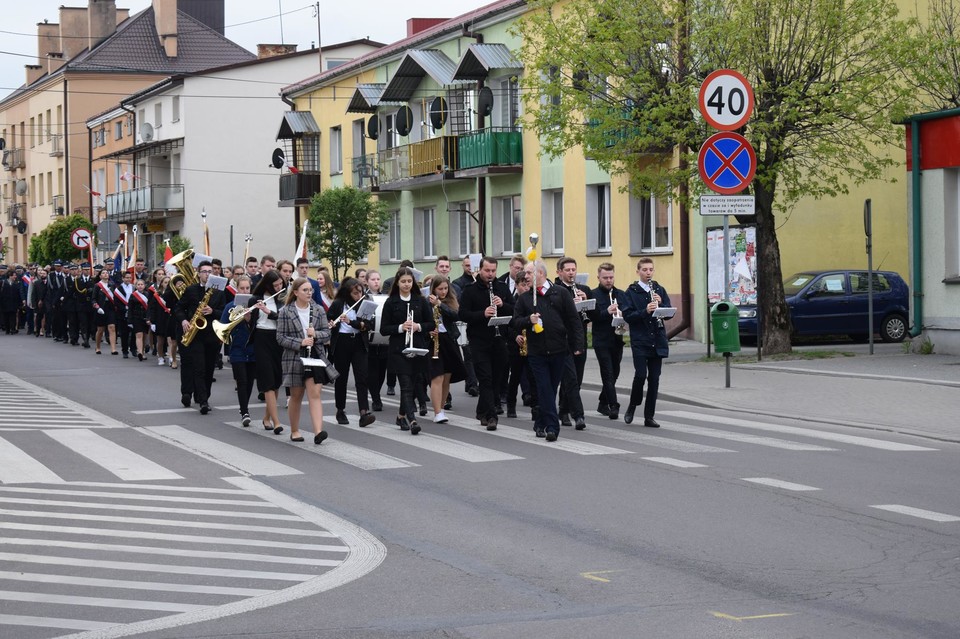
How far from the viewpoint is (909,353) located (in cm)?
2244

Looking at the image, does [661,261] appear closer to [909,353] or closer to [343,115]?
[909,353]

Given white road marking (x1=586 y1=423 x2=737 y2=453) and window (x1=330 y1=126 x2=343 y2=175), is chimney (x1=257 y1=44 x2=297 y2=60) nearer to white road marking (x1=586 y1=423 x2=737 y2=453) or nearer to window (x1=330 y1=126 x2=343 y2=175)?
window (x1=330 y1=126 x2=343 y2=175)

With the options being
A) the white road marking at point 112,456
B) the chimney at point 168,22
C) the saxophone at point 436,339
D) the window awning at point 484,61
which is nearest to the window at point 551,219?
the window awning at point 484,61

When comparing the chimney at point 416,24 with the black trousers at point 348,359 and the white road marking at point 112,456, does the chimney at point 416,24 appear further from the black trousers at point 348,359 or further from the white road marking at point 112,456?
the white road marking at point 112,456

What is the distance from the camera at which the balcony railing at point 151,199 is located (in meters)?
59.3

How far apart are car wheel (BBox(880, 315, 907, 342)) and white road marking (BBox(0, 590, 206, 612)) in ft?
72.6

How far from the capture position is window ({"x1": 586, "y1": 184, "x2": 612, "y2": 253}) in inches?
1283

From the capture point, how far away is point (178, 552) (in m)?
7.92

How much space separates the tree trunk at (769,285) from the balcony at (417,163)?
1586 cm

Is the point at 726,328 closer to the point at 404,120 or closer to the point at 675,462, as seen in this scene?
the point at 675,462

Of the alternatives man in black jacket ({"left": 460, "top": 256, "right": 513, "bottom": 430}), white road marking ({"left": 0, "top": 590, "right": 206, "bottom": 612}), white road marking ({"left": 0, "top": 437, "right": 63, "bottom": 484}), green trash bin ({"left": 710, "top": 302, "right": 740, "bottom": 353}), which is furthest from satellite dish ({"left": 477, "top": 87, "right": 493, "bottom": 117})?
white road marking ({"left": 0, "top": 590, "right": 206, "bottom": 612})

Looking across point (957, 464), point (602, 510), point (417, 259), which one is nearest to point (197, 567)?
point (602, 510)

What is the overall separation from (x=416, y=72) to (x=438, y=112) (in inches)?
88.7

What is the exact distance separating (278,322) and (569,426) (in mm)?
3351
